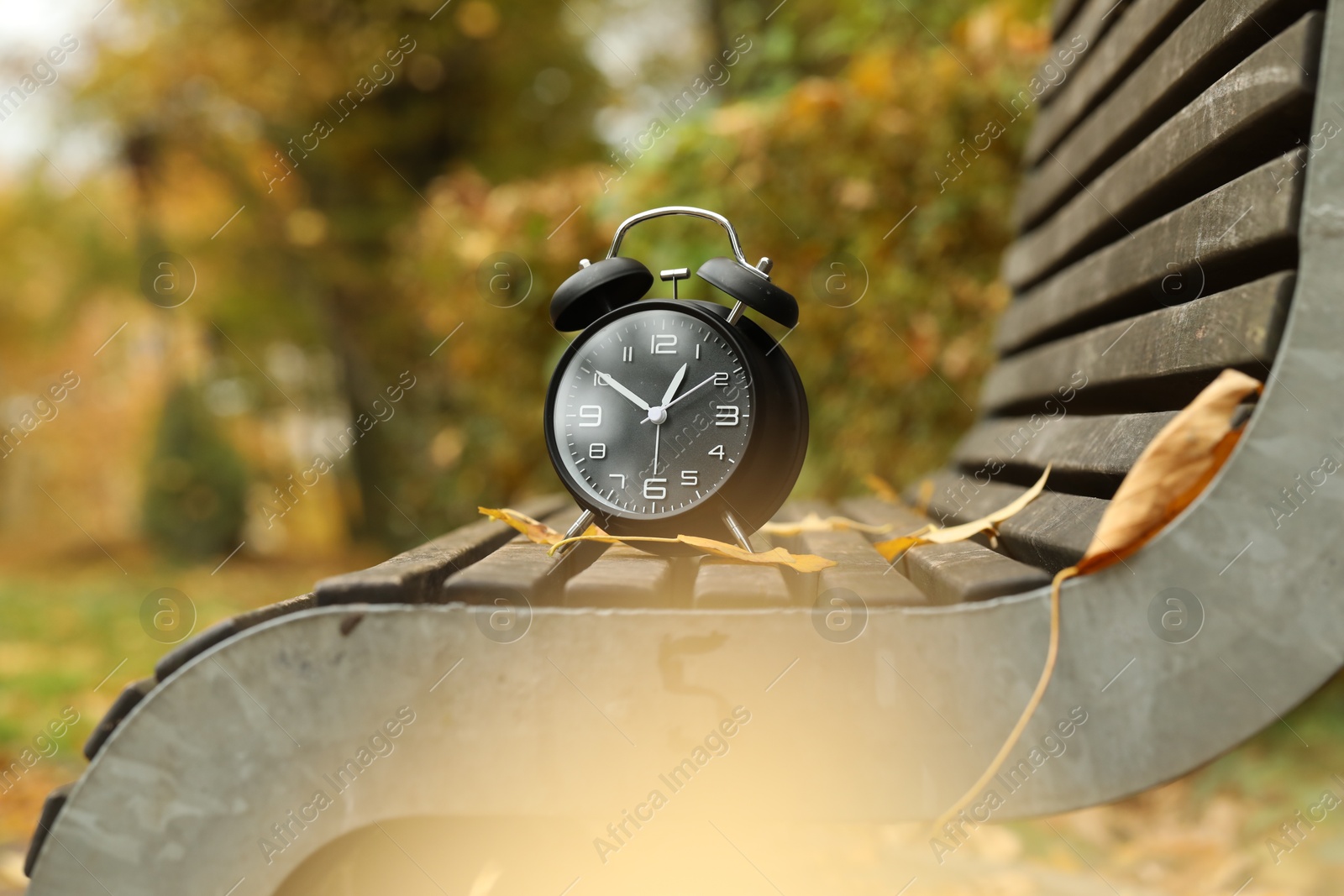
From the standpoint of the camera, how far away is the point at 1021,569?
1302mm

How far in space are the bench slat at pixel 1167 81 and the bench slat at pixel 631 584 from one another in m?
1.15

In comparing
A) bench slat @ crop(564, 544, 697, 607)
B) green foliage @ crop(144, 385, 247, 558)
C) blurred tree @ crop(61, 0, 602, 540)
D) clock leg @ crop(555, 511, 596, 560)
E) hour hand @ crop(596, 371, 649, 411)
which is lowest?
bench slat @ crop(564, 544, 697, 607)

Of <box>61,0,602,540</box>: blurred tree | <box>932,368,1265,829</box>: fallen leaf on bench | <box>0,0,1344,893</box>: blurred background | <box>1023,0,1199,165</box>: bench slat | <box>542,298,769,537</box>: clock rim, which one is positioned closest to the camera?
<box>932,368,1265,829</box>: fallen leaf on bench

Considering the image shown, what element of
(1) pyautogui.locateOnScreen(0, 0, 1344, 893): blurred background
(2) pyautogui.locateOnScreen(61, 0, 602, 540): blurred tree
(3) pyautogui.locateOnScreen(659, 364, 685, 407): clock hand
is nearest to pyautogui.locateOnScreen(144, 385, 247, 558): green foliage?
(1) pyautogui.locateOnScreen(0, 0, 1344, 893): blurred background

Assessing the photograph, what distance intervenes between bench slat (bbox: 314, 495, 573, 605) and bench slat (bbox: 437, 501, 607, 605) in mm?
35

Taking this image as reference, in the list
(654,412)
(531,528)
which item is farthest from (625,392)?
(531,528)

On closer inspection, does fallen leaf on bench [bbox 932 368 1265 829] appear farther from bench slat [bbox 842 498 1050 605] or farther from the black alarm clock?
the black alarm clock

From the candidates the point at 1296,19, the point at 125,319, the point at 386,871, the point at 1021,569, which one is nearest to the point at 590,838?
the point at 386,871

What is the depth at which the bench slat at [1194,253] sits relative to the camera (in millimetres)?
1328

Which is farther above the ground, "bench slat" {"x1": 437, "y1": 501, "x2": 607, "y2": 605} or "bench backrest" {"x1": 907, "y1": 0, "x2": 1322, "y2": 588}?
"bench backrest" {"x1": 907, "y1": 0, "x2": 1322, "y2": 588}

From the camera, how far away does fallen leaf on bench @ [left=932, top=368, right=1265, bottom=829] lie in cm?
121

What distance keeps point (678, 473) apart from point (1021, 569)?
1.85ft

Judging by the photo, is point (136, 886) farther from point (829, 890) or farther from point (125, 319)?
point (125, 319)

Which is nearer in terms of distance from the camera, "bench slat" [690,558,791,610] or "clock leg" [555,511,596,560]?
"bench slat" [690,558,791,610]
